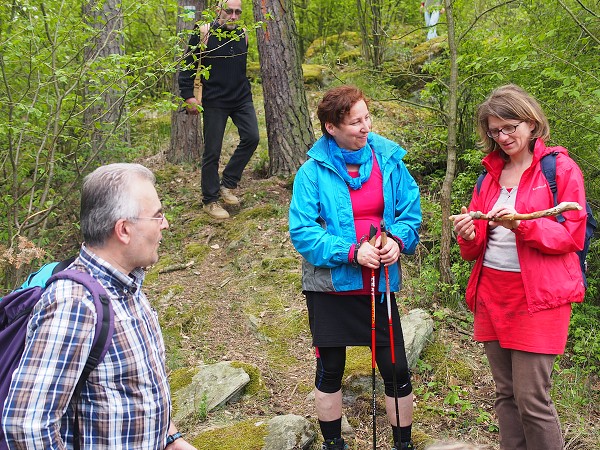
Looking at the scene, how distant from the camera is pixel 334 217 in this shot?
314 cm

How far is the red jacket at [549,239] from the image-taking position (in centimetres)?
272

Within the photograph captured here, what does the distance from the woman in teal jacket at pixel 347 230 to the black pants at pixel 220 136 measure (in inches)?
131

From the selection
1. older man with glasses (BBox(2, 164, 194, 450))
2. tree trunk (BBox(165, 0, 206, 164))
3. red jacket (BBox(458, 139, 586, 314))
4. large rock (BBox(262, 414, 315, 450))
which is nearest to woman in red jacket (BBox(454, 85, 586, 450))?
red jacket (BBox(458, 139, 586, 314))

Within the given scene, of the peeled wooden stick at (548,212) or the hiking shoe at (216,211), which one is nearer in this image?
the peeled wooden stick at (548,212)

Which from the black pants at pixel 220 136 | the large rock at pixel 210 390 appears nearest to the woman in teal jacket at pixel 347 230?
the large rock at pixel 210 390

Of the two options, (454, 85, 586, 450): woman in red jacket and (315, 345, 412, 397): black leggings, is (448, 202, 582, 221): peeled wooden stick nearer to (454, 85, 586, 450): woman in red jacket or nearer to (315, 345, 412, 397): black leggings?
(454, 85, 586, 450): woman in red jacket

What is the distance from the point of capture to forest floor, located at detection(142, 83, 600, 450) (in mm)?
3936

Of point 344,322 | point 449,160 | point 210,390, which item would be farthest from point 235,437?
point 449,160

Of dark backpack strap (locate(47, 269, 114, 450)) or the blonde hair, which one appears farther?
the blonde hair

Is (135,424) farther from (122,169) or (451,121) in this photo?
(451,121)

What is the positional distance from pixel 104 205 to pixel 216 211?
505cm

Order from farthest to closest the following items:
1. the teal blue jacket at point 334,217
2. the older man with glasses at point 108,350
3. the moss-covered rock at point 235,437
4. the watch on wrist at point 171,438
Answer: the moss-covered rock at point 235,437 < the teal blue jacket at point 334,217 < the watch on wrist at point 171,438 < the older man with glasses at point 108,350

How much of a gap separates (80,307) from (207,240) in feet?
16.4

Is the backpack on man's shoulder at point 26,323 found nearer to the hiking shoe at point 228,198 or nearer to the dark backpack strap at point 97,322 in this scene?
the dark backpack strap at point 97,322
